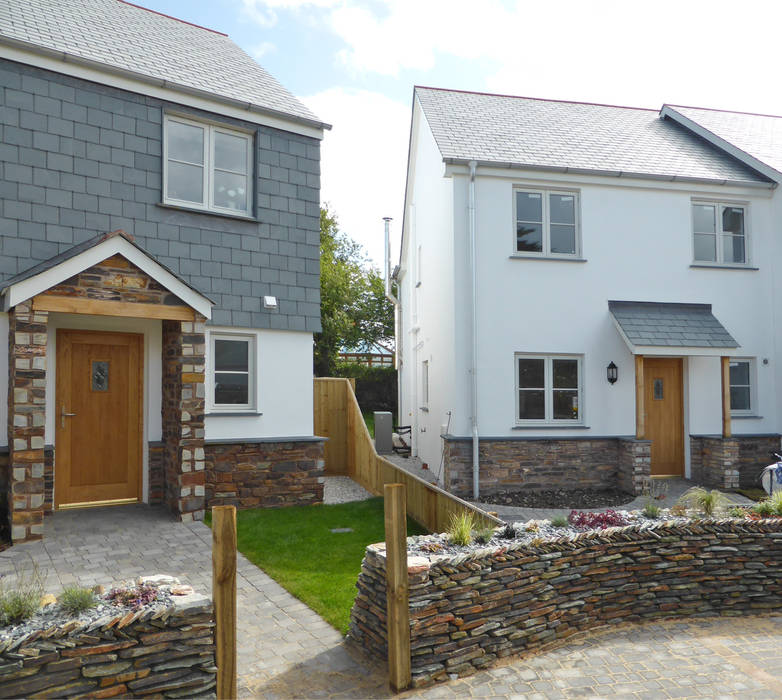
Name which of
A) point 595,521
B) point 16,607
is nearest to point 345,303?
point 595,521

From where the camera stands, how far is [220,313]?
368 inches

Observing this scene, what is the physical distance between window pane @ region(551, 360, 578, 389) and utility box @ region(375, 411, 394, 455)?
19.0 feet

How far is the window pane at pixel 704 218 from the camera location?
12.8 m

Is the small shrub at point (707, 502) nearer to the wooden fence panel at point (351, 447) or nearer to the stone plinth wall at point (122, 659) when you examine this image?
the wooden fence panel at point (351, 447)

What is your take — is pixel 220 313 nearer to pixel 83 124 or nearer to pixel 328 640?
pixel 83 124

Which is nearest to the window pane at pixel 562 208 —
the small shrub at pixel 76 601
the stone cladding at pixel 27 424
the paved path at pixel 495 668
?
the paved path at pixel 495 668

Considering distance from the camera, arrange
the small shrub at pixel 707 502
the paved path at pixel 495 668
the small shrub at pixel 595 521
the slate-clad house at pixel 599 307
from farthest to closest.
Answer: the slate-clad house at pixel 599 307 < the small shrub at pixel 707 502 < the small shrub at pixel 595 521 < the paved path at pixel 495 668

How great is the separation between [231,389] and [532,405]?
558 centimetres

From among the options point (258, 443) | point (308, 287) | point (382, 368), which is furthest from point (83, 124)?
point (382, 368)

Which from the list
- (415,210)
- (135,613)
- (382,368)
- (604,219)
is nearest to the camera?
(135,613)

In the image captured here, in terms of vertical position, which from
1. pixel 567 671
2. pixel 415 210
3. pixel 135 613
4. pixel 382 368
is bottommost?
pixel 567 671

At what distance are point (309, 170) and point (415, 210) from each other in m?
6.47

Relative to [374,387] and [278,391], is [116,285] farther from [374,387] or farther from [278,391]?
[374,387]

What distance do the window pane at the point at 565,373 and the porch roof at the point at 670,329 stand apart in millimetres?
→ 1078
